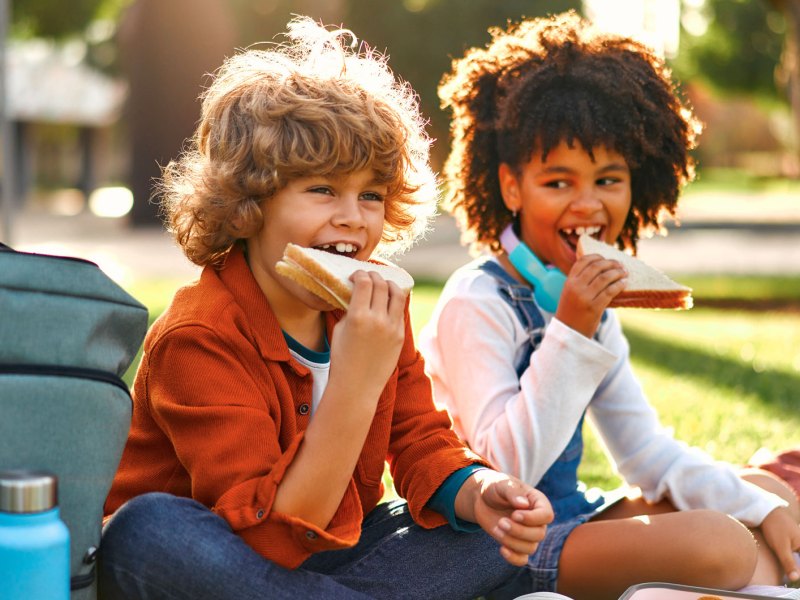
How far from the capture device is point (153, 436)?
2111 mm

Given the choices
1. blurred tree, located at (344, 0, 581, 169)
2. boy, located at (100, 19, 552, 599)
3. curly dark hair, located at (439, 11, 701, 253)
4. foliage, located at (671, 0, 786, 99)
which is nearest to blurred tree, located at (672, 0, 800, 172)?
foliage, located at (671, 0, 786, 99)

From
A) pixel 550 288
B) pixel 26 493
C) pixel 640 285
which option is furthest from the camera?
pixel 550 288

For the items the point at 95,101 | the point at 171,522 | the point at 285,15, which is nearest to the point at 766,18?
the point at 285,15

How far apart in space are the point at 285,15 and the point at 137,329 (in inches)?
667

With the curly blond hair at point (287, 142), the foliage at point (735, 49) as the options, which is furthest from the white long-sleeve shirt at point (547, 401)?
the foliage at point (735, 49)

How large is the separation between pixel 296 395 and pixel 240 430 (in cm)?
23

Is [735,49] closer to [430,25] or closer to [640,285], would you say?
[430,25]

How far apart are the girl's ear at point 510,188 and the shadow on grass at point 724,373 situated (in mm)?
2074

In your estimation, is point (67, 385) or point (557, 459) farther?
point (557, 459)

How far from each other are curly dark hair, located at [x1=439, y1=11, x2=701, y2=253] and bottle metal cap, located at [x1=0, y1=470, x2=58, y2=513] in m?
1.64

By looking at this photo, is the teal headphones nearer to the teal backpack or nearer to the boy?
the boy

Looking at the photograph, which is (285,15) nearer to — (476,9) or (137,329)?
(476,9)

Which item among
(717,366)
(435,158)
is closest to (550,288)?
(717,366)

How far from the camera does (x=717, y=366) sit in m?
5.68
